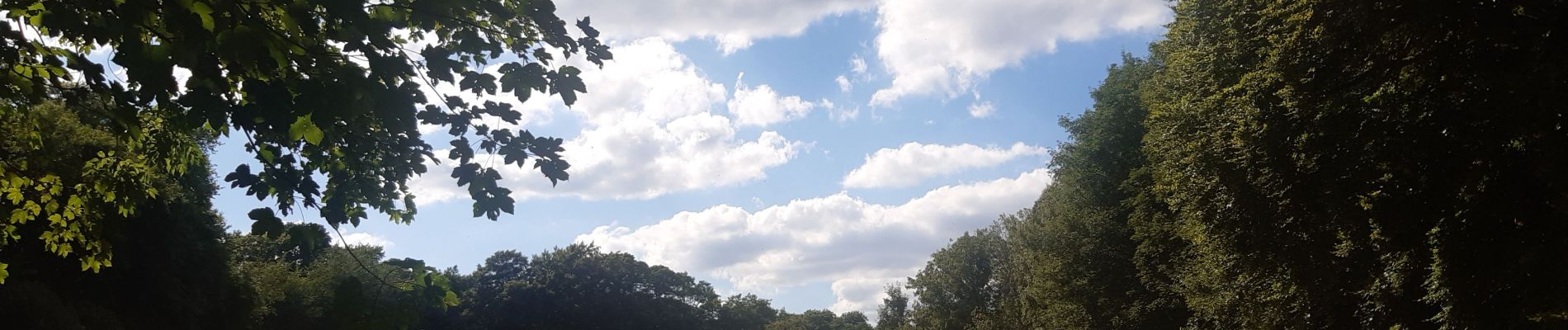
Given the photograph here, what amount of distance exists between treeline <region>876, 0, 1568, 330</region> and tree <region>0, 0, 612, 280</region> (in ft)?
37.6

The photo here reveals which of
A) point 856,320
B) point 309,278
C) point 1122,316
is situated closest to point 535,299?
point 309,278

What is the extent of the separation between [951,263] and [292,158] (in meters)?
59.1

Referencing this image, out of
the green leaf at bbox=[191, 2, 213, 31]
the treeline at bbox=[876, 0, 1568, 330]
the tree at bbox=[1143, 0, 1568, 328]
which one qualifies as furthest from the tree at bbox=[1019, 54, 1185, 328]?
the green leaf at bbox=[191, 2, 213, 31]

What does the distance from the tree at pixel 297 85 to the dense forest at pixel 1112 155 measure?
0.02 meters

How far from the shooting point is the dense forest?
553cm

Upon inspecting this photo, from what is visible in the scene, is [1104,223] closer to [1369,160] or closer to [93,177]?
[1369,160]

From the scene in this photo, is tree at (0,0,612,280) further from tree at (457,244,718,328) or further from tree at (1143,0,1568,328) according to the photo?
tree at (457,244,718,328)

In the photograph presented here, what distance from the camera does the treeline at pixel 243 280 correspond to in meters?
6.48

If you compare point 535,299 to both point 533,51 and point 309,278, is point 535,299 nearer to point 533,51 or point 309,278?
point 309,278

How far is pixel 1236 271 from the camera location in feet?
61.5

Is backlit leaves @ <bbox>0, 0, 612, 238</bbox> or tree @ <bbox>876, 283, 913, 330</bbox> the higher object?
tree @ <bbox>876, 283, 913, 330</bbox>

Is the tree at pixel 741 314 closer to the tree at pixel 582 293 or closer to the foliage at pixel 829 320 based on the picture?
the tree at pixel 582 293

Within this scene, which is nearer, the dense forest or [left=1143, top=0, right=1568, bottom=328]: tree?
the dense forest

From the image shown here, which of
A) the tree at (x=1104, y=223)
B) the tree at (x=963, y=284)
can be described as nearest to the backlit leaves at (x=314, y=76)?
the tree at (x=1104, y=223)
